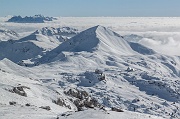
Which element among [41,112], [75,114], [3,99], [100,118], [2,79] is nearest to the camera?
[100,118]

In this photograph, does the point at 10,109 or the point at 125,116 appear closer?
the point at 125,116

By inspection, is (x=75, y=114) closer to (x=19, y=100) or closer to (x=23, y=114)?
(x=23, y=114)

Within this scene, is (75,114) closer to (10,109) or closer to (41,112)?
(41,112)

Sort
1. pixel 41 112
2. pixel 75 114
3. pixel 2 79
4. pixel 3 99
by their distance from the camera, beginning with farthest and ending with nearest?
pixel 2 79 → pixel 3 99 → pixel 41 112 → pixel 75 114

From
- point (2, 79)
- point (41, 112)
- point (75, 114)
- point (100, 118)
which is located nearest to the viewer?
point (100, 118)

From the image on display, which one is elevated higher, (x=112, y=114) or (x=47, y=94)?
(x=112, y=114)

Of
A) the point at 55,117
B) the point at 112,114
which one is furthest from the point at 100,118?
the point at 55,117

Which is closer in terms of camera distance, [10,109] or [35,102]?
[10,109]

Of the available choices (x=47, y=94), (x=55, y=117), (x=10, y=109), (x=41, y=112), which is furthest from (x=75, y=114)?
(x=47, y=94)

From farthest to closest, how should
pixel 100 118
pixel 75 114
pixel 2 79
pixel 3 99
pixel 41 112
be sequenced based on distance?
1. pixel 2 79
2. pixel 3 99
3. pixel 41 112
4. pixel 75 114
5. pixel 100 118
